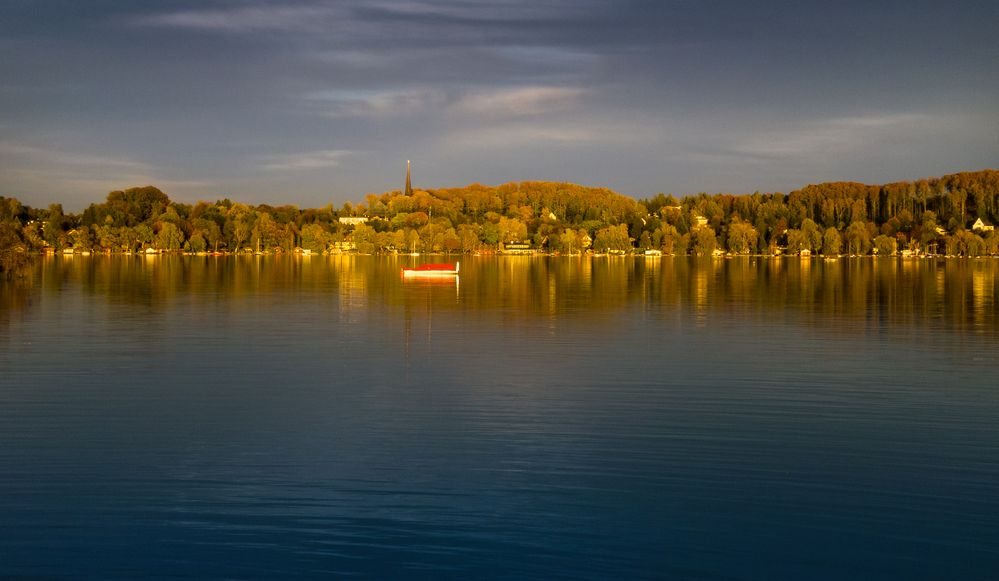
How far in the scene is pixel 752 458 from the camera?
17.6 meters

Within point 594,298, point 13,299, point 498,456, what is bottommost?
point 498,456

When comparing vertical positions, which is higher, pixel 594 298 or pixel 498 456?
pixel 594 298

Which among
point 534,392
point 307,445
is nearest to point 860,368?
point 534,392

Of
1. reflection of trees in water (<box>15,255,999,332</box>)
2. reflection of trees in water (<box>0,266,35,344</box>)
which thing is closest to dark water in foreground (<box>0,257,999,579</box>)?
reflection of trees in water (<box>0,266,35,344</box>)

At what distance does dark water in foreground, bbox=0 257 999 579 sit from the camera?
1257 centimetres

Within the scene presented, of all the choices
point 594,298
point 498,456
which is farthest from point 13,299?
point 498,456

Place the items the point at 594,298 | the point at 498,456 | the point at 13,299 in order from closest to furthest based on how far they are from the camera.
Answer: the point at 498,456
the point at 13,299
the point at 594,298

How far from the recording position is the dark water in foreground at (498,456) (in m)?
12.6

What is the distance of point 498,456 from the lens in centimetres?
1759

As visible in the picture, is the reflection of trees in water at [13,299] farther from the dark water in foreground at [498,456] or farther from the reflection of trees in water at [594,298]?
the dark water in foreground at [498,456]

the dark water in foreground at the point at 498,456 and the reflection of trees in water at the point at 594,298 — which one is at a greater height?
the reflection of trees in water at the point at 594,298

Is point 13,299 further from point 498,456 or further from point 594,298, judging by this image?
point 498,456

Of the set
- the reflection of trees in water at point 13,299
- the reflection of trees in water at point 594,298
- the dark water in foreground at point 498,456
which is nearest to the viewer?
the dark water in foreground at point 498,456

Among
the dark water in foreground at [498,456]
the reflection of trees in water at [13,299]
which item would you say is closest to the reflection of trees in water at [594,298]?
the reflection of trees in water at [13,299]
